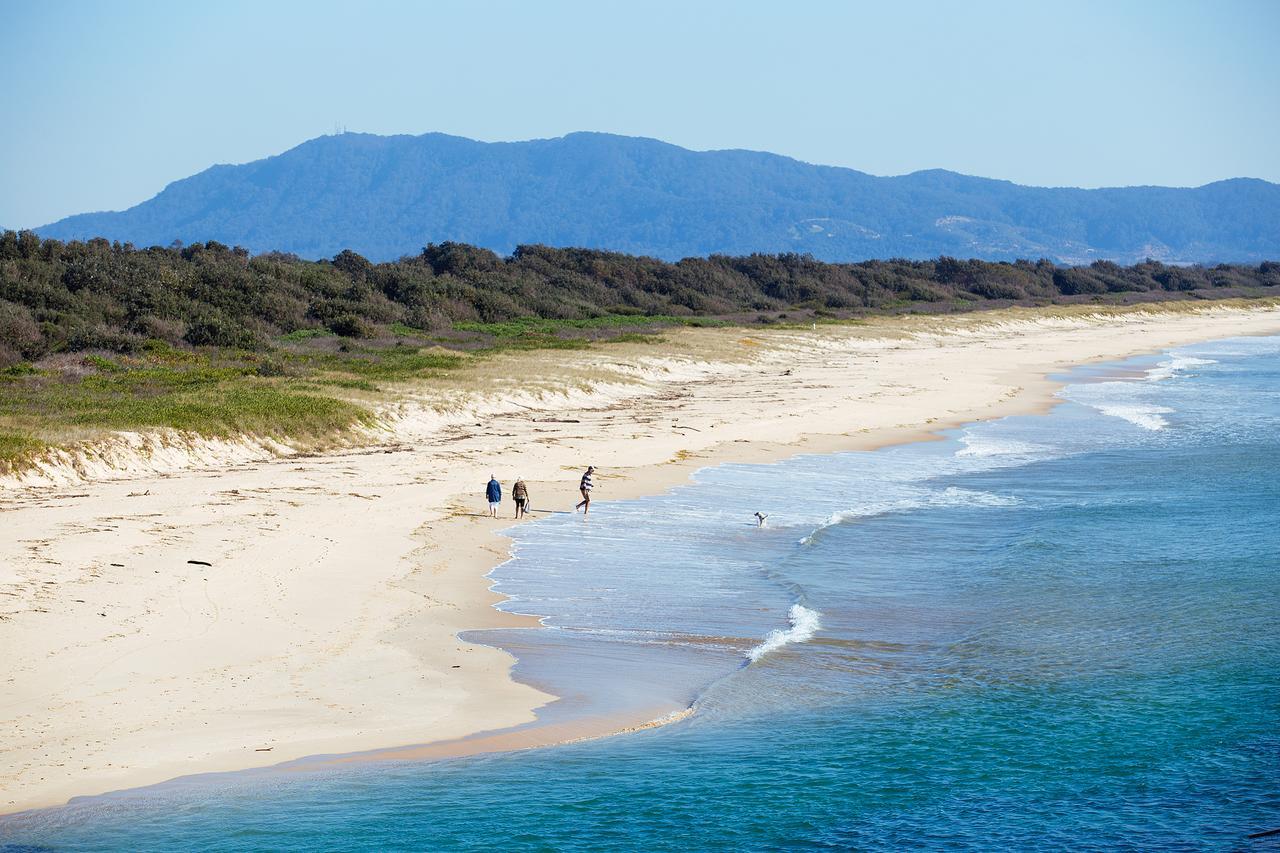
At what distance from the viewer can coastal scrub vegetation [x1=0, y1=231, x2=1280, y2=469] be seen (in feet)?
95.3

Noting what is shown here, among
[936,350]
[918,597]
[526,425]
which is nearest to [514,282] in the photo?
[936,350]

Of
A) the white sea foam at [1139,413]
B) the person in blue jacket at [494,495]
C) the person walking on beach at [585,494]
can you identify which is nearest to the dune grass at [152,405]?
the person in blue jacket at [494,495]

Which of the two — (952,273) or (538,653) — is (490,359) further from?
(952,273)

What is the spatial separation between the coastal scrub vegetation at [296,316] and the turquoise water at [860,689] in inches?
443

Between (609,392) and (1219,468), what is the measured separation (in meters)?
18.4

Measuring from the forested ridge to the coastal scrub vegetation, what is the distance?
0.12 metres

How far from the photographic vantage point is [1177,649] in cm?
1499

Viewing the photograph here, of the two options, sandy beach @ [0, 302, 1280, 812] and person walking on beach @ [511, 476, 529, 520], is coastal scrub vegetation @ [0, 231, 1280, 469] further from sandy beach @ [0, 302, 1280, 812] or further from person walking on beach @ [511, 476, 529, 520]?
person walking on beach @ [511, 476, 529, 520]

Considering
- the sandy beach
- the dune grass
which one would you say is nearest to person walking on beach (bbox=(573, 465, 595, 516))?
the sandy beach

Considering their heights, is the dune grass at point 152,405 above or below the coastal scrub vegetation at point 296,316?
below

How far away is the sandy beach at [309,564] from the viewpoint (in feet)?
37.4

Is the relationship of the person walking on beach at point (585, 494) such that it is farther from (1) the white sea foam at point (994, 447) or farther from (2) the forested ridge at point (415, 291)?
(2) the forested ridge at point (415, 291)

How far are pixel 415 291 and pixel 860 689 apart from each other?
50187 millimetres

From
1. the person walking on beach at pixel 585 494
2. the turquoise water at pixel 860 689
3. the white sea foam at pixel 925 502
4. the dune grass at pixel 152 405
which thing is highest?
the dune grass at pixel 152 405
